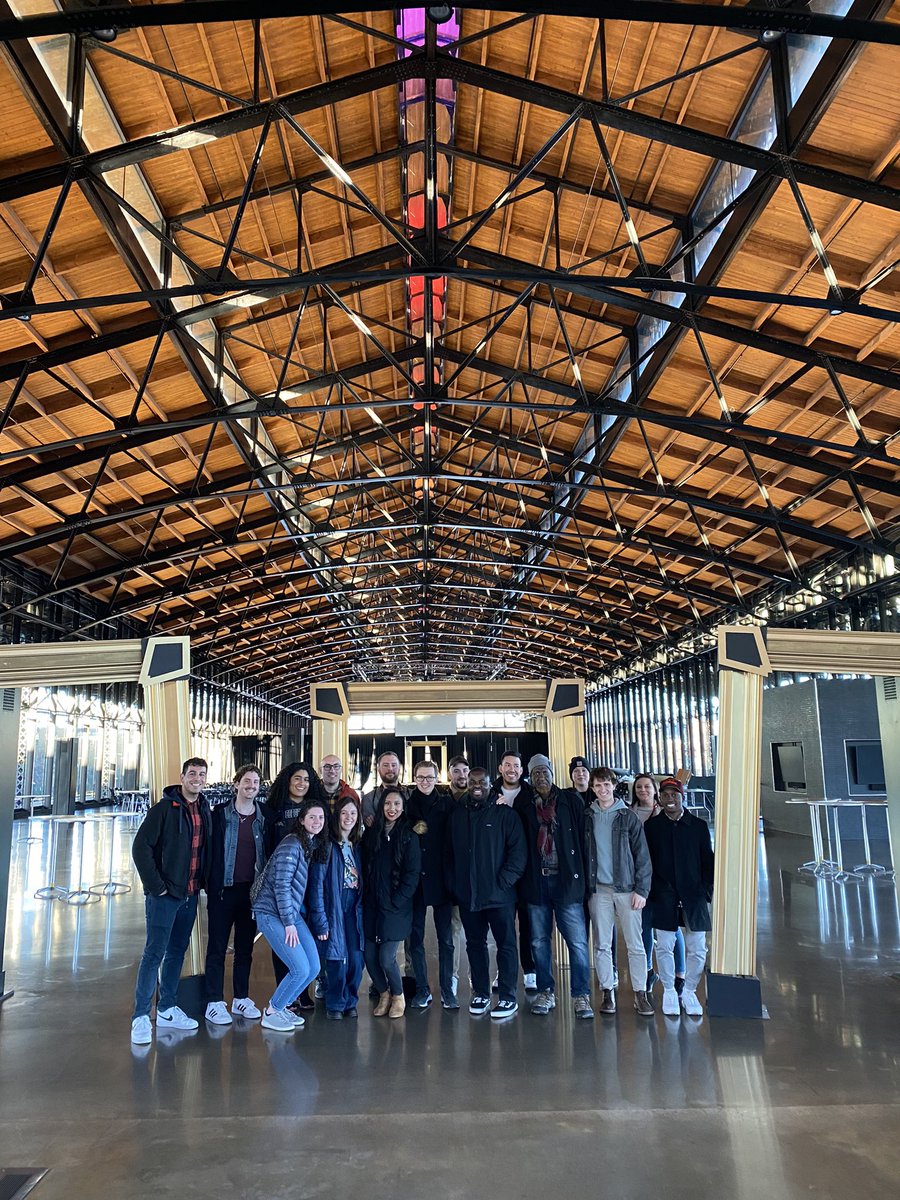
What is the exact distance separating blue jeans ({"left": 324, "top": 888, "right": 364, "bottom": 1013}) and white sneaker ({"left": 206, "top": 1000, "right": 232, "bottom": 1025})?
70 cm

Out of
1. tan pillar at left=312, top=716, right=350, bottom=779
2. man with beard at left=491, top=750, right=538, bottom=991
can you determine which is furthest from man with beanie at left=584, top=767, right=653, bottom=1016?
tan pillar at left=312, top=716, right=350, bottom=779

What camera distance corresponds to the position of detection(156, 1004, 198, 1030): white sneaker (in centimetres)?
562

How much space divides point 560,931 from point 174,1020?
108 inches

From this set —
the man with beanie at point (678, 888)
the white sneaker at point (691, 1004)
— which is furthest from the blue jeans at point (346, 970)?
the white sneaker at point (691, 1004)

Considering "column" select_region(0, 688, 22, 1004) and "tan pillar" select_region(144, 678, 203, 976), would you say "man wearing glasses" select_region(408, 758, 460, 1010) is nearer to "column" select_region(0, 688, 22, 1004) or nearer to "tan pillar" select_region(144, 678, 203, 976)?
"tan pillar" select_region(144, 678, 203, 976)

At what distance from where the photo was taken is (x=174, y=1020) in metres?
5.66

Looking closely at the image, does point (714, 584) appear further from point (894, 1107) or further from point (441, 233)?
point (894, 1107)

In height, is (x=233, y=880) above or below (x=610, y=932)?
above

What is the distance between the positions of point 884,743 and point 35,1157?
23.7ft

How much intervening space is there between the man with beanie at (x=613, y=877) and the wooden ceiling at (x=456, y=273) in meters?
5.50

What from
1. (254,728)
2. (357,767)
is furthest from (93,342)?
(254,728)

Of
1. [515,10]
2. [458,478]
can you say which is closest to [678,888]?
[515,10]

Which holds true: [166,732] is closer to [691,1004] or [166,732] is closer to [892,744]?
[691,1004]

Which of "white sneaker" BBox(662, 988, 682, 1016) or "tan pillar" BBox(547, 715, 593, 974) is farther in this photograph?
"tan pillar" BBox(547, 715, 593, 974)
